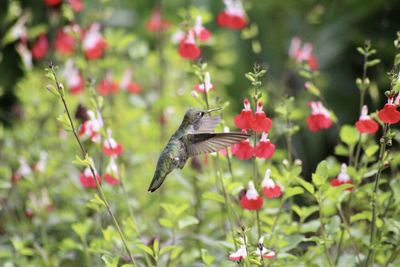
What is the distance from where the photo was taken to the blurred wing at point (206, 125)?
1.82 m

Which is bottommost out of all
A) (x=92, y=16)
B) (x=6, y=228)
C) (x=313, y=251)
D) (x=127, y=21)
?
(x=6, y=228)

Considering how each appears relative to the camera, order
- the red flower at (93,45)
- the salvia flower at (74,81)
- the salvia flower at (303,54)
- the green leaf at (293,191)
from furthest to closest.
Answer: the salvia flower at (74,81), the red flower at (93,45), the salvia flower at (303,54), the green leaf at (293,191)

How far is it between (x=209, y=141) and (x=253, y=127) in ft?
0.42

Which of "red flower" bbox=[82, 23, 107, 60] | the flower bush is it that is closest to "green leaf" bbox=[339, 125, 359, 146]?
the flower bush

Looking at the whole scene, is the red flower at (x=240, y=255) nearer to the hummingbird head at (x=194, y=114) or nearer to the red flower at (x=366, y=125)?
the hummingbird head at (x=194, y=114)

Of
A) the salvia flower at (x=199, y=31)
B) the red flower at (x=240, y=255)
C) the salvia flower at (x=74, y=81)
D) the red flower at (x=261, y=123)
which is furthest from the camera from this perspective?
the salvia flower at (x=74, y=81)

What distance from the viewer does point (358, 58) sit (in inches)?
211

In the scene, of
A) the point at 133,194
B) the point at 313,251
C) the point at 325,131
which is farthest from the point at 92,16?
the point at 325,131

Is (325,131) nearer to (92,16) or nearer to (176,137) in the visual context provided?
(92,16)

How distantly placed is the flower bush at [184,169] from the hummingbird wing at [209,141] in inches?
4.1

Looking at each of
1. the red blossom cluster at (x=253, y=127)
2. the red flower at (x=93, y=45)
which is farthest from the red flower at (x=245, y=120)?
the red flower at (x=93, y=45)

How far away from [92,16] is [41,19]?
2.65 metres

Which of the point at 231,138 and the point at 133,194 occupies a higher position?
the point at 231,138

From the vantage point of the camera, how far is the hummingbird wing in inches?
63.2
